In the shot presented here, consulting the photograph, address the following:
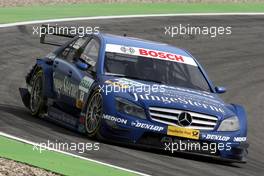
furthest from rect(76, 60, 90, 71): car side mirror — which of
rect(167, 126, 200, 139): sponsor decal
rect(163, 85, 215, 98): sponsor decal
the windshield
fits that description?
rect(167, 126, 200, 139): sponsor decal

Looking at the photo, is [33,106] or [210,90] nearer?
[210,90]

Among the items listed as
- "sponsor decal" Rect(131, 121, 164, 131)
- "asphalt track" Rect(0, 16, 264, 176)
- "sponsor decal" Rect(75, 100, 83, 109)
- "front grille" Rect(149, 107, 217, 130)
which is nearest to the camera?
"asphalt track" Rect(0, 16, 264, 176)

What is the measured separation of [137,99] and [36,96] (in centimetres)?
281

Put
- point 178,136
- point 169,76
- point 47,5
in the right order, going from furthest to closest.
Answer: point 47,5 → point 169,76 → point 178,136

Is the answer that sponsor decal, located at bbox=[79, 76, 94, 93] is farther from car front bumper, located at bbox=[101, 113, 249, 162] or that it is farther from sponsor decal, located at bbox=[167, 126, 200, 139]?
sponsor decal, located at bbox=[167, 126, 200, 139]

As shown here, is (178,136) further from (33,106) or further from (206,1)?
(206,1)

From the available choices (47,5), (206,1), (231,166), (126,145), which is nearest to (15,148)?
(126,145)

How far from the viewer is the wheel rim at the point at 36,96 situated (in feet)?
47.4

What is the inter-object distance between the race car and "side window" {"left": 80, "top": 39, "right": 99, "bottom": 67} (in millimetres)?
20

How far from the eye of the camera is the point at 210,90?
1364cm

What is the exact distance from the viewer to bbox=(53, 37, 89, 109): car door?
13.5 meters

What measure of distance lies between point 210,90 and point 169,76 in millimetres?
636

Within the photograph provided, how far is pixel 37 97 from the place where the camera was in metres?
14.5

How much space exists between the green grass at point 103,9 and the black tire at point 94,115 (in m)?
12.0
